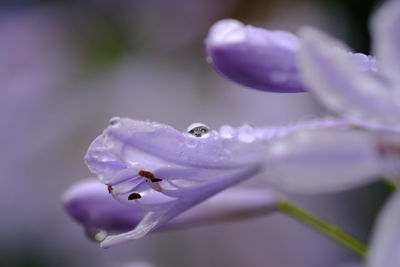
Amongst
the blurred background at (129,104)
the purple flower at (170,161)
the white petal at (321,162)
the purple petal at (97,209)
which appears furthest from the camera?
the blurred background at (129,104)

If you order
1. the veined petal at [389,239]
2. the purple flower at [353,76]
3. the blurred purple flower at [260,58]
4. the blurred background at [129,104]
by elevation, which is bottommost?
the veined petal at [389,239]

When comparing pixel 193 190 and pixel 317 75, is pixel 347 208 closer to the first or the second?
pixel 193 190

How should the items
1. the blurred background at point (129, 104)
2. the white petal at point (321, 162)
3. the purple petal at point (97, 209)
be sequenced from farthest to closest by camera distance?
the blurred background at point (129, 104), the purple petal at point (97, 209), the white petal at point (321, 162)

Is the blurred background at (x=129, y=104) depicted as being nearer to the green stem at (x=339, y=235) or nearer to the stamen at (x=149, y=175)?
the green stem at (x=339, y=235)

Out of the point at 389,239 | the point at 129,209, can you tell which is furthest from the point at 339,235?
the point at 389,239

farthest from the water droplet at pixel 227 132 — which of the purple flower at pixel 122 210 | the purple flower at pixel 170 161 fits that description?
the purple flower at pixel 122 210

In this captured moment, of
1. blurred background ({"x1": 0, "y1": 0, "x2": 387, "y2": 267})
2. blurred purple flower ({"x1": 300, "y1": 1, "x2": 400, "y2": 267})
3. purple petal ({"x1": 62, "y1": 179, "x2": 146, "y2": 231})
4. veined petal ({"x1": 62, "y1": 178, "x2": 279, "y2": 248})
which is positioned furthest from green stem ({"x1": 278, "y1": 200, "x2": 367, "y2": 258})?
blurred background ({"x1": 0, "y1": 0, "x2": 387, "y2": 267})

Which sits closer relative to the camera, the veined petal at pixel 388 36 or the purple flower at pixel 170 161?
the veined petal at pixel 388 36
